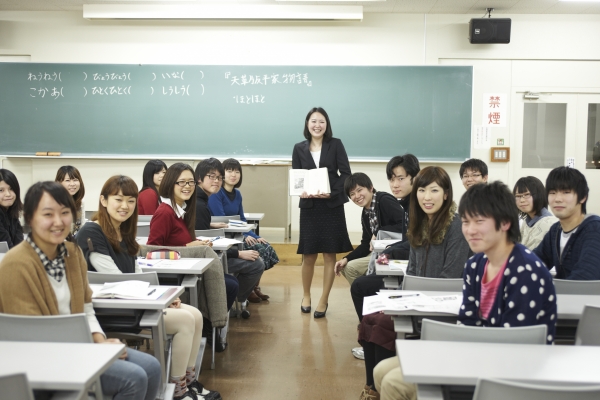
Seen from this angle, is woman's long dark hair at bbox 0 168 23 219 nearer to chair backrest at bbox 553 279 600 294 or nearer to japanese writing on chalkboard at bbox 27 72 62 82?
chair backrest at bbox 553 279 600 294

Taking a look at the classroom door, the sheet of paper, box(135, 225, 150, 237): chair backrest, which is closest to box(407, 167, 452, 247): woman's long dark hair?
the sheet of paper

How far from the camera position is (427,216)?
265 centimetres

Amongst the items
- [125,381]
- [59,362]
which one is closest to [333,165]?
[125,381]

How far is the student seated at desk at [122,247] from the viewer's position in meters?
2.43

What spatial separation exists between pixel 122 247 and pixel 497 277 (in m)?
1.68

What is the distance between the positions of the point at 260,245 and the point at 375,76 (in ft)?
9.55

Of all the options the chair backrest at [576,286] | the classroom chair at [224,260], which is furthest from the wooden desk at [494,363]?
the classroom chair at [224,260]

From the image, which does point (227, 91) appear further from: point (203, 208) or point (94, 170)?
point (203, 208)

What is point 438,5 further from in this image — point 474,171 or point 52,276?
point 52,276

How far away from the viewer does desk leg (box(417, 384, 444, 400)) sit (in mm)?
1401

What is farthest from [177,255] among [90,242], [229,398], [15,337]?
[15,337]

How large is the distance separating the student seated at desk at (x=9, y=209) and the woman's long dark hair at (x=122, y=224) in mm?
1209

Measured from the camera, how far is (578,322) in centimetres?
197

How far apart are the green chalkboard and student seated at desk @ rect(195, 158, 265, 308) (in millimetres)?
2364
